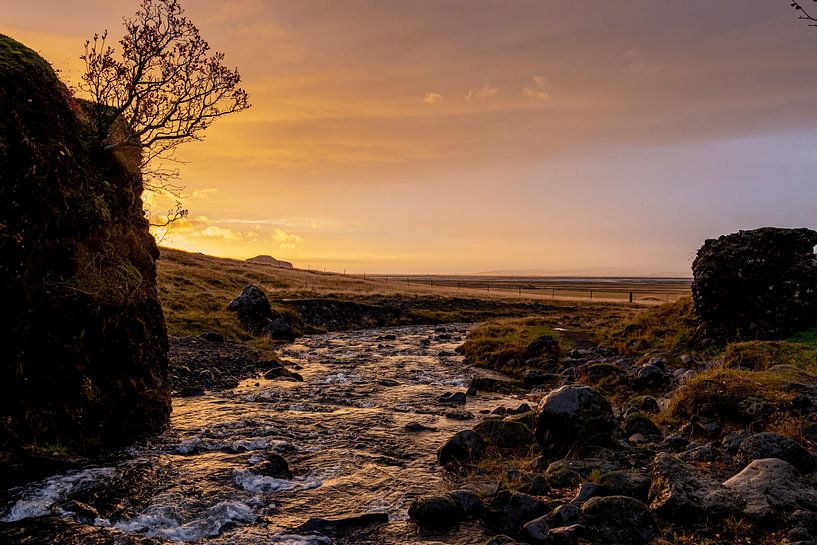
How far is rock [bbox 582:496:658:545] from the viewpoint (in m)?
7.40

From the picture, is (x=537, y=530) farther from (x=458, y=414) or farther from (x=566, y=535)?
(x=458, y=414)

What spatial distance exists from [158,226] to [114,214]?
203 centimetres

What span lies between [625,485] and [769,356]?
9.49 meters

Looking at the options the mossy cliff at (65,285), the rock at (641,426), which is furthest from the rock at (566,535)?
the mossy cliff at (65,285)

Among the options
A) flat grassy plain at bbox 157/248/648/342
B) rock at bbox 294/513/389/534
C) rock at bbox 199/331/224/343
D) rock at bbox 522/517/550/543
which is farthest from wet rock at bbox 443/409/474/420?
flat grassy plain at bbox 157/248/648/342

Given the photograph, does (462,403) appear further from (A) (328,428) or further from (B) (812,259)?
(B) (812,259)

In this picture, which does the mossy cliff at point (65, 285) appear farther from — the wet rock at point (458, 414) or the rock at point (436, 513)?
the wet rock at point (458, 414)

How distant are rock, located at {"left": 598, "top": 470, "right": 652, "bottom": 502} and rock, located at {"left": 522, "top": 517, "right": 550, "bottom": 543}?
1494 millimetres

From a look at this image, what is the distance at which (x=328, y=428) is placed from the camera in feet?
48.0

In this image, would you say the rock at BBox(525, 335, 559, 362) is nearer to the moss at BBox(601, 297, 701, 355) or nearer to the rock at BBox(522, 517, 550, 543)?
the moss at BBox(601, 297, 701, 355)

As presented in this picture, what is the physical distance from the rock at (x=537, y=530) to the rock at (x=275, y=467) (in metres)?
5.33

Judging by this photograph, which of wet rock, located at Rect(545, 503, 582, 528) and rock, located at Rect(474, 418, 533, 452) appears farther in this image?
rock, located at Rect(474, 418, 533, 452)

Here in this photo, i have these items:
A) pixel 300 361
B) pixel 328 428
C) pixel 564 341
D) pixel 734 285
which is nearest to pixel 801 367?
pixel 734 285

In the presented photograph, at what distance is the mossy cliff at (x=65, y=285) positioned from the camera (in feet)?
32.9
